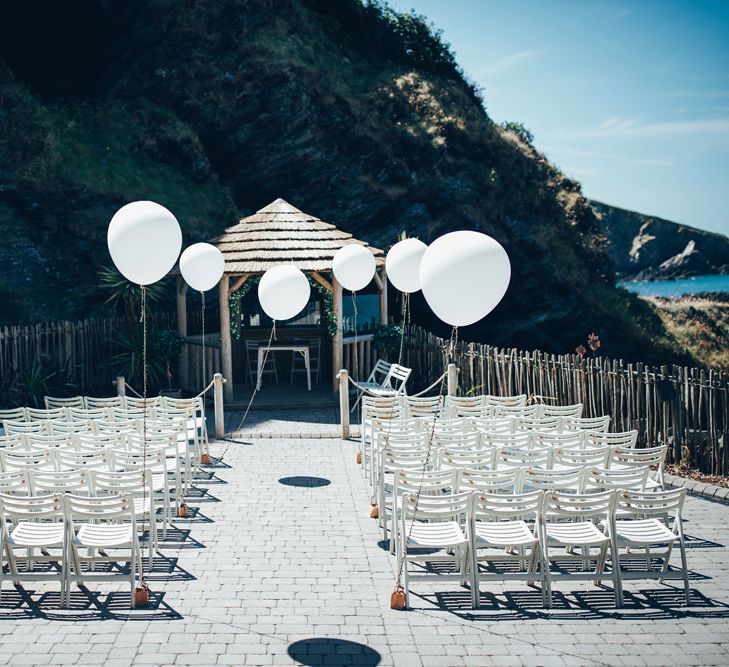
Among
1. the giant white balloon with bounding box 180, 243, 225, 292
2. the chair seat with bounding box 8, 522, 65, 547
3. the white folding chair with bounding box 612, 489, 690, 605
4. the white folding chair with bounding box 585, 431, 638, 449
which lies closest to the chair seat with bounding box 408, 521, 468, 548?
the white folding chair with bounding box 612, 489, 690, 605

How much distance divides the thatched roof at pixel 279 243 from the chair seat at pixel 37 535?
31.4ft

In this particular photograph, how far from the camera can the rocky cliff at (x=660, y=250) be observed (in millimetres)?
121625

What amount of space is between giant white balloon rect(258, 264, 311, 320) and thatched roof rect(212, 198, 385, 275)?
3064mm

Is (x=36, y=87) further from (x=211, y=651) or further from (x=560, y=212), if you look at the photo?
(x=211, y=651)

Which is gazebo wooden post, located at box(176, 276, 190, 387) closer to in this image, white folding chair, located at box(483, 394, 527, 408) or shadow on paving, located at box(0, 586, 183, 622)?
white folding chair, located at box(483, 394, 527, 408)

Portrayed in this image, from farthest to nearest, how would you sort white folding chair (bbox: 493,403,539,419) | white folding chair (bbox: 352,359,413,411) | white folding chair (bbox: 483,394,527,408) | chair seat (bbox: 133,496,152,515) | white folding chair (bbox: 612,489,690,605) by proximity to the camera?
white folding chair (bbox: 352,359,413,411) → white folding chair (bbox: 483,394,527,408) → white folding chair (bbox: 493,403,539,419) → chair seat (bbox: 133,496,152,515) → white folding chair (bbox: 612,489,690,605)

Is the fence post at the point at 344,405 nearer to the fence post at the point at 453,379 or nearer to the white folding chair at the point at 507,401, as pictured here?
the fence post at the point at 453,379

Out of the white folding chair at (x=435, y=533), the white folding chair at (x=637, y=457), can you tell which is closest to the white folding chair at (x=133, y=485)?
the white folding chair at (x=435, y=533)

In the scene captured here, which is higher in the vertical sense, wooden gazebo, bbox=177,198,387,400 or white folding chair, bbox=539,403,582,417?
wooden gazebo, bbox=177,198,387,400

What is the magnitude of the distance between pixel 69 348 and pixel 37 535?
453 inches

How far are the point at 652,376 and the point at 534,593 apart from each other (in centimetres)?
556

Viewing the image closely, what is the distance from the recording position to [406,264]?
1395 centimetres

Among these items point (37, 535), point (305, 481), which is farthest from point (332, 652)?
point (305, 481)

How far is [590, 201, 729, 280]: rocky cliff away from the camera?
122 m
